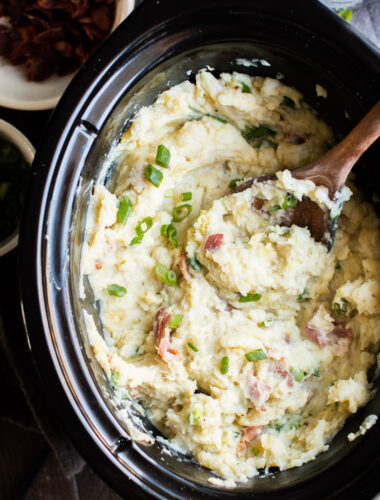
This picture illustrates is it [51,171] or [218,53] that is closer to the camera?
[51,171]

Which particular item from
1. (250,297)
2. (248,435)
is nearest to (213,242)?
(250,297)

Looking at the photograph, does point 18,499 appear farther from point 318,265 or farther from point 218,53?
point 218,53

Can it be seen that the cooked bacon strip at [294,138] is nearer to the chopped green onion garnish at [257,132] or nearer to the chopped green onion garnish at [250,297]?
the chopped green onion garnish at [257,132]

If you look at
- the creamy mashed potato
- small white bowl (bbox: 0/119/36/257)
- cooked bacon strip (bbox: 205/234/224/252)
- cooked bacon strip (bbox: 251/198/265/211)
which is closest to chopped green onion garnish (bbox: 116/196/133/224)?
the creamy mashed potato

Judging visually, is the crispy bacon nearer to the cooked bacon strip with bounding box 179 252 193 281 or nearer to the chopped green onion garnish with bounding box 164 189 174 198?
the cooked bacon strip with bounding box 179 252 193 281

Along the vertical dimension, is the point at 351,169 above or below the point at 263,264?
above

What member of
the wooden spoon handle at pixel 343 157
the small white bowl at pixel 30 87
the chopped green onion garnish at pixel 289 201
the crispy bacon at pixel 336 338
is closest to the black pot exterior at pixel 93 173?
the wooden spoon handle at pixel 343 157

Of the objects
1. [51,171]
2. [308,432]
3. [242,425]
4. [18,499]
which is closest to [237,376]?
[242,425]
